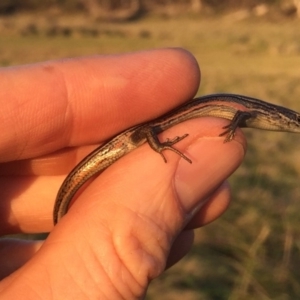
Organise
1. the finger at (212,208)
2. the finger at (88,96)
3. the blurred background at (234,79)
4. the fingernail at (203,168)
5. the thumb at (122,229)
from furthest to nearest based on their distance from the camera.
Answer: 1. the blurred background at (234,79)
2. the finger at (212,208)
3. the finger at (88,96)
4. the fingernail at (203,168)
5. the thumb at (122,229)

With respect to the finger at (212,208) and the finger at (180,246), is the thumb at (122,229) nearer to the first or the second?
the finger at (212,208)

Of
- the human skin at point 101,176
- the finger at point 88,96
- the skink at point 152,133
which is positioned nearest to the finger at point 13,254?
the human skin at point 101,176

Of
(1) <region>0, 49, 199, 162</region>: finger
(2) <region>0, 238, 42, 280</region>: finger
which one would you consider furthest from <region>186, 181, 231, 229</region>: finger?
(2) <region>0, 238, 42, 280</region>: finger

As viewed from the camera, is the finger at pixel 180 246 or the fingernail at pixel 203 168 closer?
the fingernail at pixel 203 168

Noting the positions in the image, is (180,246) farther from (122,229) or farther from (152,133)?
(122,229)

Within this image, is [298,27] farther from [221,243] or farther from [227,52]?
[221,243]

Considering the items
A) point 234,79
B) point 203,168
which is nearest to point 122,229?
point 203,168

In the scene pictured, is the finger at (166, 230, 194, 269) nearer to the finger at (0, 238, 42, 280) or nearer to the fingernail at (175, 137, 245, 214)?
the fingernail at (175, 137, 245, 214)

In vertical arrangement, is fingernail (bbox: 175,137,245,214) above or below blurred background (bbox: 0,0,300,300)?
above
